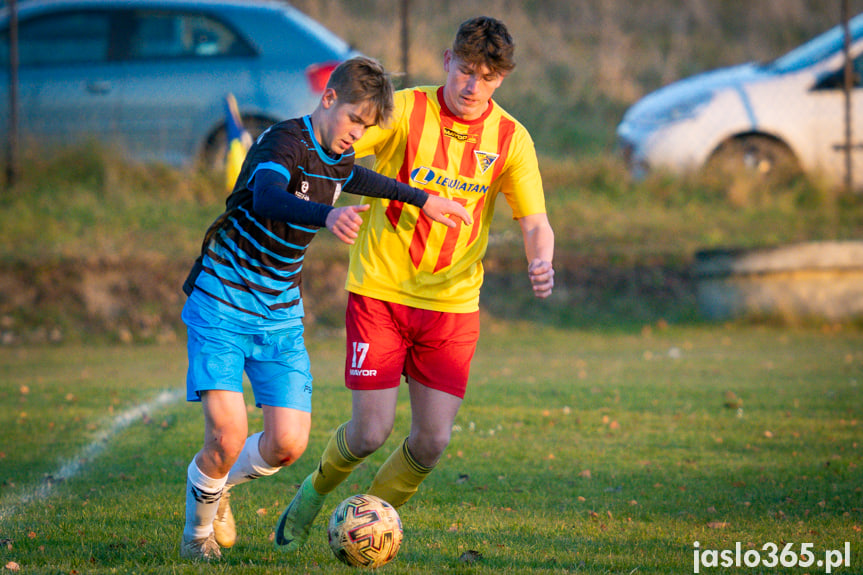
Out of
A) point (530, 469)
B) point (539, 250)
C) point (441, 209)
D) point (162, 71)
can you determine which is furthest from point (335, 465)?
point (162, 71)

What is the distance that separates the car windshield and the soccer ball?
11.4m

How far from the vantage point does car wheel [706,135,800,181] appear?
13219 mm

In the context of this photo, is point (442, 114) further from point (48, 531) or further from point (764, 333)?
point (764, 333)

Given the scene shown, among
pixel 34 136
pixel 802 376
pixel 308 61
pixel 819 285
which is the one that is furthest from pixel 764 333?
pixel 34 136

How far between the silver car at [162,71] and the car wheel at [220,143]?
0.01 metres

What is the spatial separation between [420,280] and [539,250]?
21.7 inches

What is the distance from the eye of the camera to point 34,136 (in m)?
12.7

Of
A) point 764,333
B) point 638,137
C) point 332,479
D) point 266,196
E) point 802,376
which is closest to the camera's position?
point 266,196

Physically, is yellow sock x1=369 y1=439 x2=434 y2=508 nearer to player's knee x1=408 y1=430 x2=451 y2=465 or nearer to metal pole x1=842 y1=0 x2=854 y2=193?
player's knee x1=408 y1=430 x2=451 y2=465

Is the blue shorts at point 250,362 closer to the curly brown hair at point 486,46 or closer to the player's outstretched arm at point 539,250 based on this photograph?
the player's outstretched arm at point 539,250

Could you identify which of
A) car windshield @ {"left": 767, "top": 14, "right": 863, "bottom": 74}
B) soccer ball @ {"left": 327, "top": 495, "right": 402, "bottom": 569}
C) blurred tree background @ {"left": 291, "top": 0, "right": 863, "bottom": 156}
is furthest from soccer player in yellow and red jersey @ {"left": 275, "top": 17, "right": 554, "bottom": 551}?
blurred tree background @ {"left": 291, "top": 0, "right": 863, "bottom": 156}

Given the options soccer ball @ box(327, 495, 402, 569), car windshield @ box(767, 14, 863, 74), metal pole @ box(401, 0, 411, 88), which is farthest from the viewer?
car windshield @ box(767, 14, 863, 74)

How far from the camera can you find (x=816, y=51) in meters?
13.6

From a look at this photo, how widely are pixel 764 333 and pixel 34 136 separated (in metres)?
9.71
